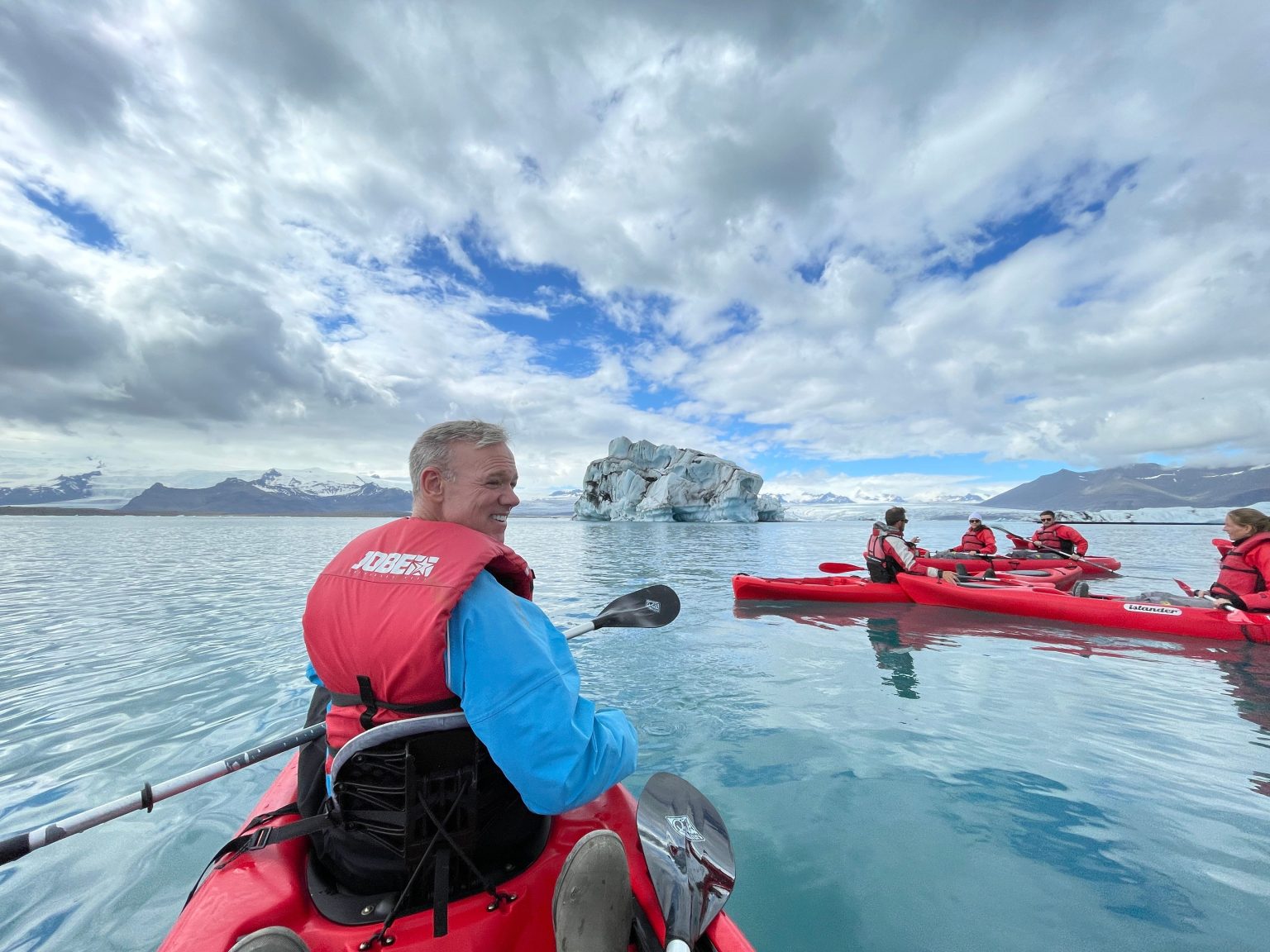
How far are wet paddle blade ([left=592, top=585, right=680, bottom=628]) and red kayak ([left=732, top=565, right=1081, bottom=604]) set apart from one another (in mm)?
6409

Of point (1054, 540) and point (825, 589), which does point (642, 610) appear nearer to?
point (825, 589)

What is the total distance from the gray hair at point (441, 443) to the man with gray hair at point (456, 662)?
18 centimetres

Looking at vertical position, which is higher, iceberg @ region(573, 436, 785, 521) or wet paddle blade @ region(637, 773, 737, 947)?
iceberg @ region(573, 436, 785, 521)

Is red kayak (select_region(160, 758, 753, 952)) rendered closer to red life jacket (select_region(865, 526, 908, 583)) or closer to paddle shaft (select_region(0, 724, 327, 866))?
paddle shaft (select_region(0, 724, 327, 866))

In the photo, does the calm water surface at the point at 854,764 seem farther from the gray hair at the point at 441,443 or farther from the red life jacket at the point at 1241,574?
the gray hair at the point at 441,443

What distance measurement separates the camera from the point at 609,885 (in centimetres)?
149

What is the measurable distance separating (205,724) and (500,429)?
187 inches

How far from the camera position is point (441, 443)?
179 centimetres

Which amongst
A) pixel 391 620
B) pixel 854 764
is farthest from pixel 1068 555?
pixel 391 620

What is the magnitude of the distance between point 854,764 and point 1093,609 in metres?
6.30

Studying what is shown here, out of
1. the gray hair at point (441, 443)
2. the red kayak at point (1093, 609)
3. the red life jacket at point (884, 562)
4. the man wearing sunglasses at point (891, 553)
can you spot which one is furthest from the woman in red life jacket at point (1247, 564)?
the gray hair at point (441, 443)

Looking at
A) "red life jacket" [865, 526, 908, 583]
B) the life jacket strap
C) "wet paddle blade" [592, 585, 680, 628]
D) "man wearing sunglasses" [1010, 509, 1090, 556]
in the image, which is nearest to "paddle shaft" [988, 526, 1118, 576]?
"man wearing sunglasses" [1010, 509, 1090, 556]

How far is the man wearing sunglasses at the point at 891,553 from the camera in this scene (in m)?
9.45

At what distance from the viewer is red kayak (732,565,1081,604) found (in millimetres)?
9375
